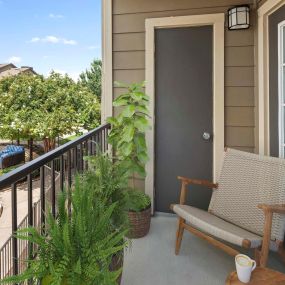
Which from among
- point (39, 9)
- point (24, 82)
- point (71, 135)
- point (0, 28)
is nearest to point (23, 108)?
point (24, 82)

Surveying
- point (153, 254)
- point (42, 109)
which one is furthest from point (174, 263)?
point (42, 109)

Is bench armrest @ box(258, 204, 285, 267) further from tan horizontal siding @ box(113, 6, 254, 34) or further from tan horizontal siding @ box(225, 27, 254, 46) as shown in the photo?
tan horizontal siding @ box(113, 6, 254, 34)

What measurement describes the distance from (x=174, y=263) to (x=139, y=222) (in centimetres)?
51

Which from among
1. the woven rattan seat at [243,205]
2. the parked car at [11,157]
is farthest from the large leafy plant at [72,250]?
the parked car at [11,157]

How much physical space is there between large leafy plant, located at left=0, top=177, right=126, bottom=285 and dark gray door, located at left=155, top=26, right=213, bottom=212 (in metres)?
1.78

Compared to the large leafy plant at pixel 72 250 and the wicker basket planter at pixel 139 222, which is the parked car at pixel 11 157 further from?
the large leafy plant at pixel 72 250

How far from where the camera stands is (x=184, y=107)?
3088 mm

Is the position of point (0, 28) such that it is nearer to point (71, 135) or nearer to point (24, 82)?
point (24, 82)

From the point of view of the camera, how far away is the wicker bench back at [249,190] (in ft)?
7.27

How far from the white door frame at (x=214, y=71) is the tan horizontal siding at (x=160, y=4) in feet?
0.38

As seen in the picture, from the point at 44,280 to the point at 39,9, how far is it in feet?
113

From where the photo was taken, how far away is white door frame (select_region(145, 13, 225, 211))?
2.93 m

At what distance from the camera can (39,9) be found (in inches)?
1208

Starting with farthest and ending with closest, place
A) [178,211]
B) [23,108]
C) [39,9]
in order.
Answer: [39,9], [23,108], [178,211]
